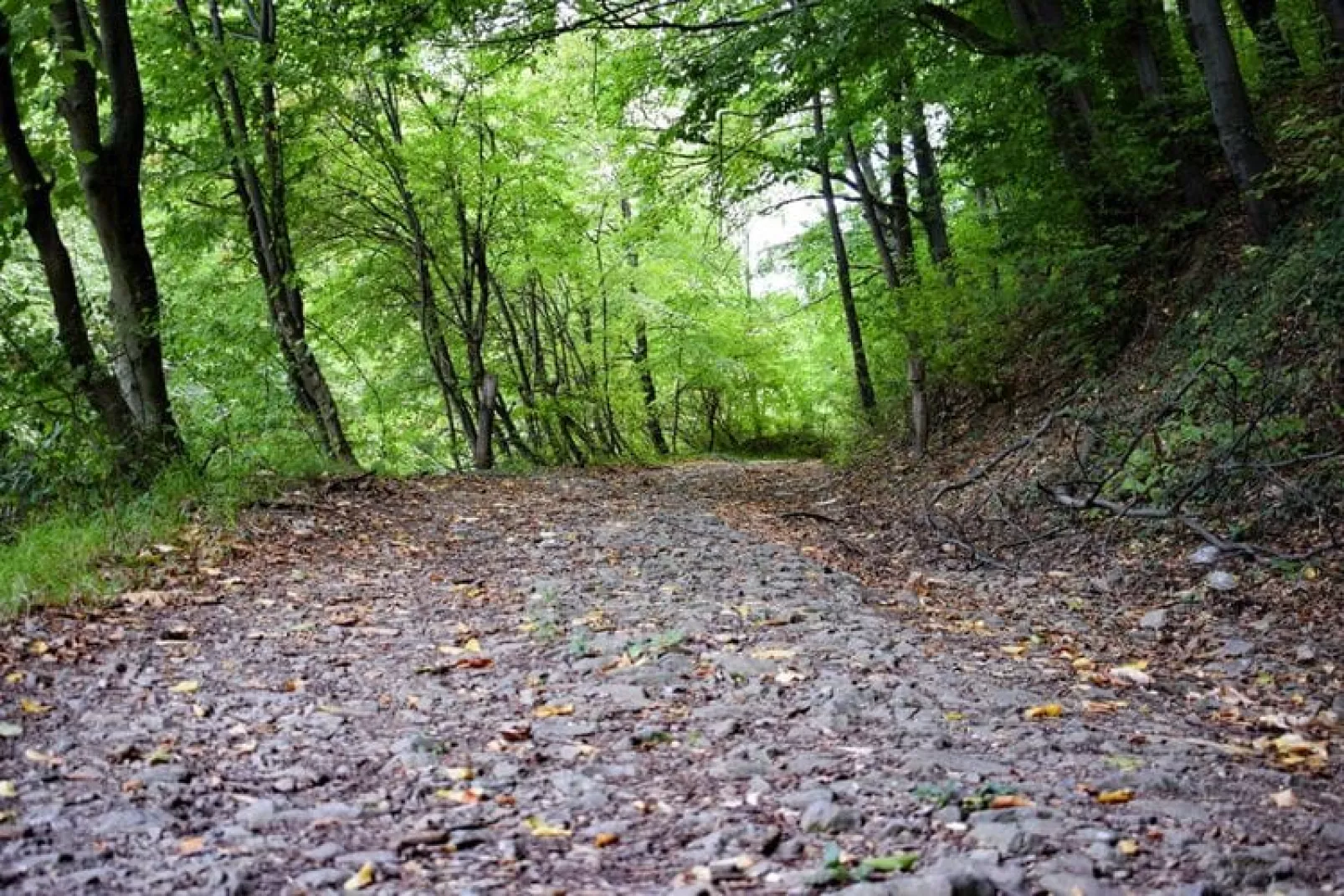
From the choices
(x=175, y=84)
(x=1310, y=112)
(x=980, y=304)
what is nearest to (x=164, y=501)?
(x=175, y=84)

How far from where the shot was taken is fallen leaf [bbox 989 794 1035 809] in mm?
2893

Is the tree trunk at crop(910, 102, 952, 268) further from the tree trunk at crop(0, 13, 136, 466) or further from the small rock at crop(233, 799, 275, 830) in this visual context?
the small rock at crop(233, 799, 275, 830)

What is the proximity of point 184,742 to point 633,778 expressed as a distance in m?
1.58

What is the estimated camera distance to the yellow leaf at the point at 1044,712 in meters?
3.86

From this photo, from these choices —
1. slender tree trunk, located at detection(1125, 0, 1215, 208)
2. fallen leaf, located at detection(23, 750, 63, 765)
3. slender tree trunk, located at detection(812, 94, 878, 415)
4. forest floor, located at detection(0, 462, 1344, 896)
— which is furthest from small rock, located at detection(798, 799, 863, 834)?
slender tree trunk, located at detection(812, 94, 878, 415)

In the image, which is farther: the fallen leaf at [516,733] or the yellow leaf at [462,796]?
the fallen leaf at [516,733]

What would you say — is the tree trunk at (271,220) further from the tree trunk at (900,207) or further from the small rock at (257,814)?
the small rock at (257,814)

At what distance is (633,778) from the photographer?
3266 millimetres

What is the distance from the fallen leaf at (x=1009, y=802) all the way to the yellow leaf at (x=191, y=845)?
85.3 inches

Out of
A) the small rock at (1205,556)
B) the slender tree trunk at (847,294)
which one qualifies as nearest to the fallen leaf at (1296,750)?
the small rock at (1205,556)

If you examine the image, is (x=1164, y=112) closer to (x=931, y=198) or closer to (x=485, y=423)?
(x=931, y=198)

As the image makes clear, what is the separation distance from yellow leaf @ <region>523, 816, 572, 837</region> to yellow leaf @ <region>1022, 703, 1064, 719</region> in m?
1.94

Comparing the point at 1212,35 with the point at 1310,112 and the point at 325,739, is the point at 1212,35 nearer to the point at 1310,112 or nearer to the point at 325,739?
the point at 1310,112

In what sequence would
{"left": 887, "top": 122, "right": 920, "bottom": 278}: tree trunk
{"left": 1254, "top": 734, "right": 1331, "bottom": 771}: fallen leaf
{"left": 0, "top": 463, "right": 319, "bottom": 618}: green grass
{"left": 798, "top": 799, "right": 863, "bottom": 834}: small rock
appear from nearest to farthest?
{"left": 798, "top": 799, "right": 863, "bottom": 834}: small rock → {"left": 1254, "top": 734, "right": 1331, "bottom": 771}: fallen leaf → {"left": 0, "top": 463, "right": 319, "bottom": 618}: green grass → {"left": 887, "top": 122, "right": 920, "bottom": 278}: tree trunk
